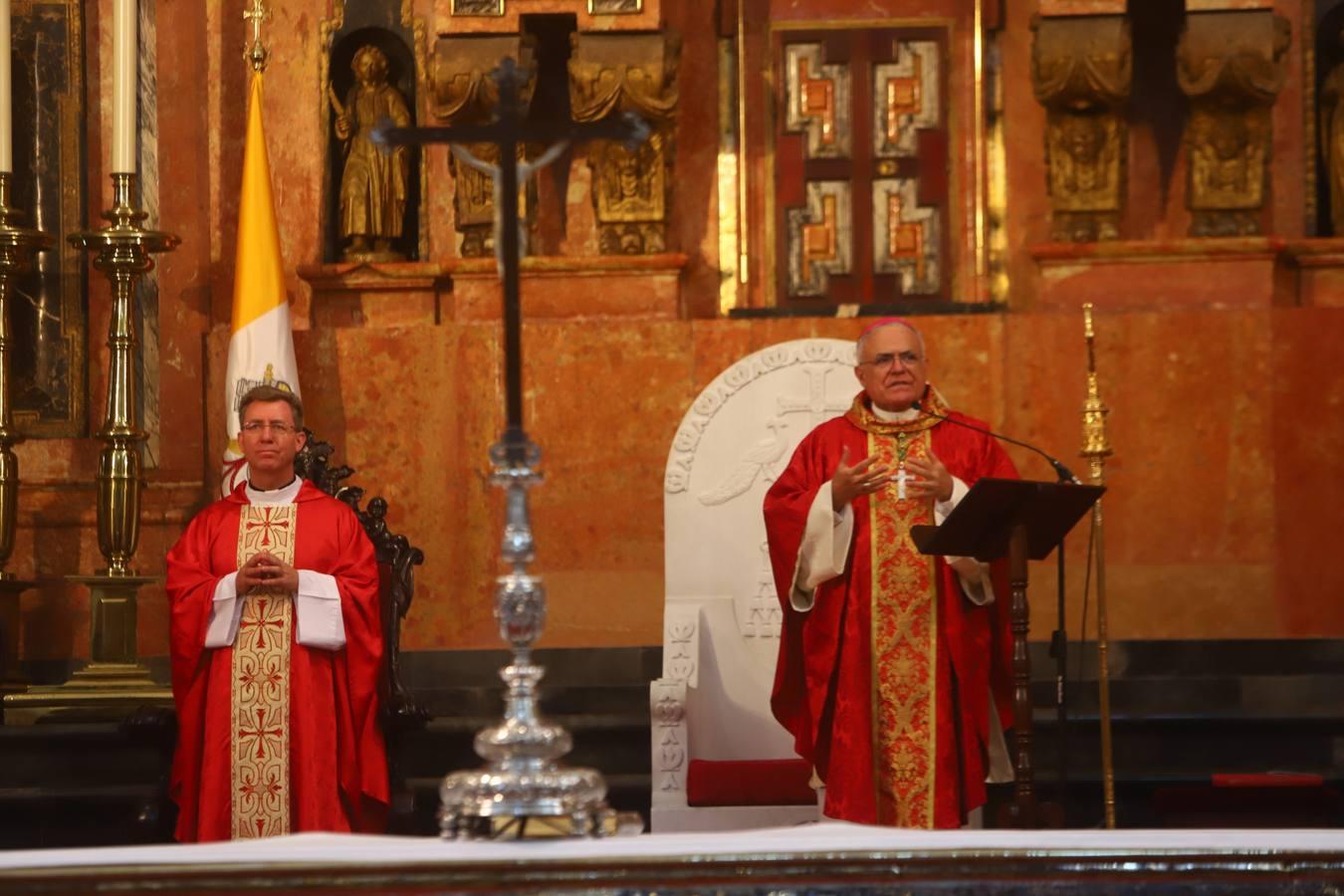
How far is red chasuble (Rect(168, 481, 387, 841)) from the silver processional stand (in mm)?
2373

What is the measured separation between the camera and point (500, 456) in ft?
13.0

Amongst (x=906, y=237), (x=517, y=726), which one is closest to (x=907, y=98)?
(x=906, y=237)

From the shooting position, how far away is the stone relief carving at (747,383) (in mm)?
7602

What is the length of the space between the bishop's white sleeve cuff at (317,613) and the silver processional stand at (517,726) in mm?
2340

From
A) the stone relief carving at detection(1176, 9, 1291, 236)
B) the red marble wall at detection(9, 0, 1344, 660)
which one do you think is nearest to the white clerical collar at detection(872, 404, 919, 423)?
the red marble wall at detection(9, 0, 1344, 660)

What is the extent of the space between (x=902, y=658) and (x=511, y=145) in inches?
112

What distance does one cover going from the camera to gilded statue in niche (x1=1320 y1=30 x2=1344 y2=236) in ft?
28.6

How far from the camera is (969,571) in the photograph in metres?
6.43

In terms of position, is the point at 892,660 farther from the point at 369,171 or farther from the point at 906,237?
the point at 369,171

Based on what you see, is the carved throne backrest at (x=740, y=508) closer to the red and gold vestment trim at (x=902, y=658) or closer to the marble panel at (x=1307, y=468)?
the red and gold vestment trim at (x=902, y=658)

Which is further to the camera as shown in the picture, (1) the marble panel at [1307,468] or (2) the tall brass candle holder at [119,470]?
(1) the marble panel at [1307,468]

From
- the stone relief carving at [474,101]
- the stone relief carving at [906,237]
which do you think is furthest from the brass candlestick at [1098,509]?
the stone relief carving at [474,101]

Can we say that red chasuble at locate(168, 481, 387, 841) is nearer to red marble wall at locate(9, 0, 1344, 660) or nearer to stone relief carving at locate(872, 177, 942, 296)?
red marble wall at locate(9, 0, 1344, 660)

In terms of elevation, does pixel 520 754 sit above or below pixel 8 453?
below
